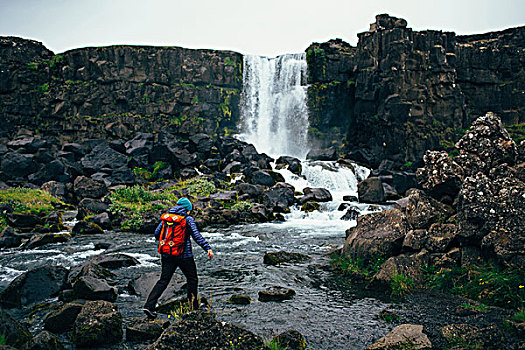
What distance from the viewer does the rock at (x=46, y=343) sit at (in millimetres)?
5117

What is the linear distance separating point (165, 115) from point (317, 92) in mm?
17284

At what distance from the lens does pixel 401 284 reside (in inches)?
319

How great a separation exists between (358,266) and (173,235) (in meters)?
5.32

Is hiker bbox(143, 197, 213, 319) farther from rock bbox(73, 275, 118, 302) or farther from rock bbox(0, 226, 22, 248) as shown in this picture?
rock bbox(0, 226, 22, 248)

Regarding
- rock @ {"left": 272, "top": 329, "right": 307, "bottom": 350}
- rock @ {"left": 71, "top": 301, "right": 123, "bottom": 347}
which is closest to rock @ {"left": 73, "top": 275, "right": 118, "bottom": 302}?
rock @ {"left": 71, "top": 301, "right": 123, "bottom": 347}

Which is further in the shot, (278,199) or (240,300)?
(278,199)

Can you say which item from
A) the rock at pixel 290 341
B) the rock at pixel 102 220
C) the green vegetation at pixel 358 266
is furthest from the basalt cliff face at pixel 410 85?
the rock at pixel 290 341

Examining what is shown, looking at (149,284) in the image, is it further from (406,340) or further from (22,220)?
(22,220)

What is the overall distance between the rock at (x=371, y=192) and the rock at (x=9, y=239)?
61.1ft

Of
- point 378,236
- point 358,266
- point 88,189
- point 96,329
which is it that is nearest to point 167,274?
point 96,329

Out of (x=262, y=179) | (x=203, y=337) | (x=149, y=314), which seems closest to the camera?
(x=203, y=337)

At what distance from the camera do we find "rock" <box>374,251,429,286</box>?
27.4 ft

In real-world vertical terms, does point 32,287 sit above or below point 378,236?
below

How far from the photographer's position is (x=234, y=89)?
44625 mm
